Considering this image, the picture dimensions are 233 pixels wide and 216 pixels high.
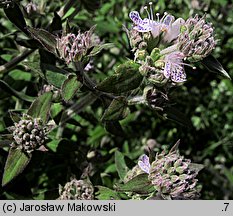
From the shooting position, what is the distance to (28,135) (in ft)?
6.72

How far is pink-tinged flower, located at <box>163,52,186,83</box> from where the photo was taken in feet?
5.84

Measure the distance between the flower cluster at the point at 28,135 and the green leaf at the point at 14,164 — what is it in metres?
0.03

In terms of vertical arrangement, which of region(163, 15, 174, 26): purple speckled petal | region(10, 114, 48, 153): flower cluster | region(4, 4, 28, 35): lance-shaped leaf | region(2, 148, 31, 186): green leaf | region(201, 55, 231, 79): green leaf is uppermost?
region(4, 4, 28, 35): lance-shaped leaf

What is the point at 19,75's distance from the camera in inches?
108

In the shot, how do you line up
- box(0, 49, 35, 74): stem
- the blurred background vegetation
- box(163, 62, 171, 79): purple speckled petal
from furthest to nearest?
the blurred background vegetation → box(0, 49, 35, 74): stem → box(163, 62, 171, 79): purple speckled petal

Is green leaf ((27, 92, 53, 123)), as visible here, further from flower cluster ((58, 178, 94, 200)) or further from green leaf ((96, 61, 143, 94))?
green leaf ((96, 61, 143, 94))

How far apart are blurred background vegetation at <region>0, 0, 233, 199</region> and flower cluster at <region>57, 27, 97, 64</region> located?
69cm

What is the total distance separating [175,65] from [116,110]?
345 mm

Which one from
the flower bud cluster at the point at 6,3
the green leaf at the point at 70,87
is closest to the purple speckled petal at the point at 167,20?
the green leaf at the point at 70,87

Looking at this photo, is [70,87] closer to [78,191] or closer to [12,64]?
[78,191]

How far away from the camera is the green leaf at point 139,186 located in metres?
1.83

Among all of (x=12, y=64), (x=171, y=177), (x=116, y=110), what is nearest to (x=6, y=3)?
(x=12, y=64)

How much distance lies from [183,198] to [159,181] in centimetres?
14

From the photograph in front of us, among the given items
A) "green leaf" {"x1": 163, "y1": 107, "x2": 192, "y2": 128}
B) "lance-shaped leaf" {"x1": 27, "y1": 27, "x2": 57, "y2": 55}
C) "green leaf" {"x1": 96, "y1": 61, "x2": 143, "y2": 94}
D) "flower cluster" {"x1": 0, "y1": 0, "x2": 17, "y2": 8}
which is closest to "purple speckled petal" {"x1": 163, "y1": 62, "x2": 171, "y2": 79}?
"green leaf" {"x1": 96, "y1": 61, "x2": 143, "y2": 94}
